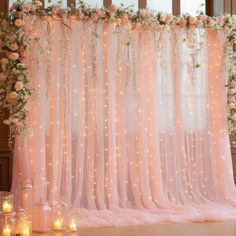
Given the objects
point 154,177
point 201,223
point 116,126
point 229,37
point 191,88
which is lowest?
point 201,223

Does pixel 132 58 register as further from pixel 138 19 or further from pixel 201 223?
pixel 201 223

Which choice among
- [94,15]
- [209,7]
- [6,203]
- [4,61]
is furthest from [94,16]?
[6,203]

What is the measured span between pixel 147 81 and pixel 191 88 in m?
0.62

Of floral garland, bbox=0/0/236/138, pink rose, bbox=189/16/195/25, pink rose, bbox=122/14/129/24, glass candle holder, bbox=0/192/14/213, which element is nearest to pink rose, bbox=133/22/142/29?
floral garland, bbox=0/0/236/138

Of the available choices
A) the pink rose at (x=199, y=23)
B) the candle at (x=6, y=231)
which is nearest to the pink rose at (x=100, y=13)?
the pink rose at (x=199, y=23)

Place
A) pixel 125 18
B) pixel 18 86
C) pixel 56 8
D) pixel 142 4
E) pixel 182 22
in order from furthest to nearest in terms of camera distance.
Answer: pixel 142 4 < pixel 182 22 < pixel 125 18 < pixel 56 8 < pixel 18 86

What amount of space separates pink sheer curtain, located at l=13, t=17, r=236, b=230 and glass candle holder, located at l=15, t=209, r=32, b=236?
0.87 metres

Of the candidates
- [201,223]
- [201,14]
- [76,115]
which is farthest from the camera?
[201,14]

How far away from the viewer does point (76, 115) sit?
6250mm

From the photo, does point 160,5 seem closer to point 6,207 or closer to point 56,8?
point 56,8

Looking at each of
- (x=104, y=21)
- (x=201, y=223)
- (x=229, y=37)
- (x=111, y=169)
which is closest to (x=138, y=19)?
(x=104, y=21)

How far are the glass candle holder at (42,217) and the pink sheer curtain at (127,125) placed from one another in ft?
1.18

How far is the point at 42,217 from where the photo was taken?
5168 millimetres

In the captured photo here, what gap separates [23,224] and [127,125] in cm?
225
